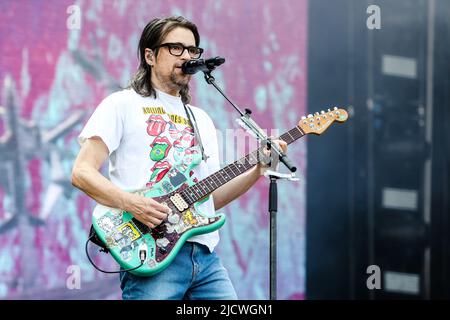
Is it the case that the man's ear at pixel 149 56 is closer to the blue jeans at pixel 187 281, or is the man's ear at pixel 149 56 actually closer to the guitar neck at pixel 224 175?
the guitar neck at pixel 224 175

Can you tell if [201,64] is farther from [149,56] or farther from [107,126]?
[107,126]

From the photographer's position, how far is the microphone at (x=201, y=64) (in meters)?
3.33

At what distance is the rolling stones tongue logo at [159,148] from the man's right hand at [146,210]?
0.17m

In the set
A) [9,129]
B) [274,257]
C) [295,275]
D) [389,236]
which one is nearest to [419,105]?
[389,236]

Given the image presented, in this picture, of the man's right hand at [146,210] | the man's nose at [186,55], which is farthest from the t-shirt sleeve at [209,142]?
the man's right hand at [146,210]

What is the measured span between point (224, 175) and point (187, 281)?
1.59ft

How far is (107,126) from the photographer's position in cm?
331

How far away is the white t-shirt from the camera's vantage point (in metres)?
3.33

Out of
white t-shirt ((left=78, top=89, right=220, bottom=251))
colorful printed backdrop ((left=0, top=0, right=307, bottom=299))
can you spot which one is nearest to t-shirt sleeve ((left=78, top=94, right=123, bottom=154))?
white t-shirt ((left=78, top=89, right=220, bottom=251))

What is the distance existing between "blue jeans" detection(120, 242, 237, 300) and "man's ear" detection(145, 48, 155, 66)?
78cm

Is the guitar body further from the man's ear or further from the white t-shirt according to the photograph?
the man's ear

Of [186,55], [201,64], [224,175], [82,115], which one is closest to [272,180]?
[224,175]
